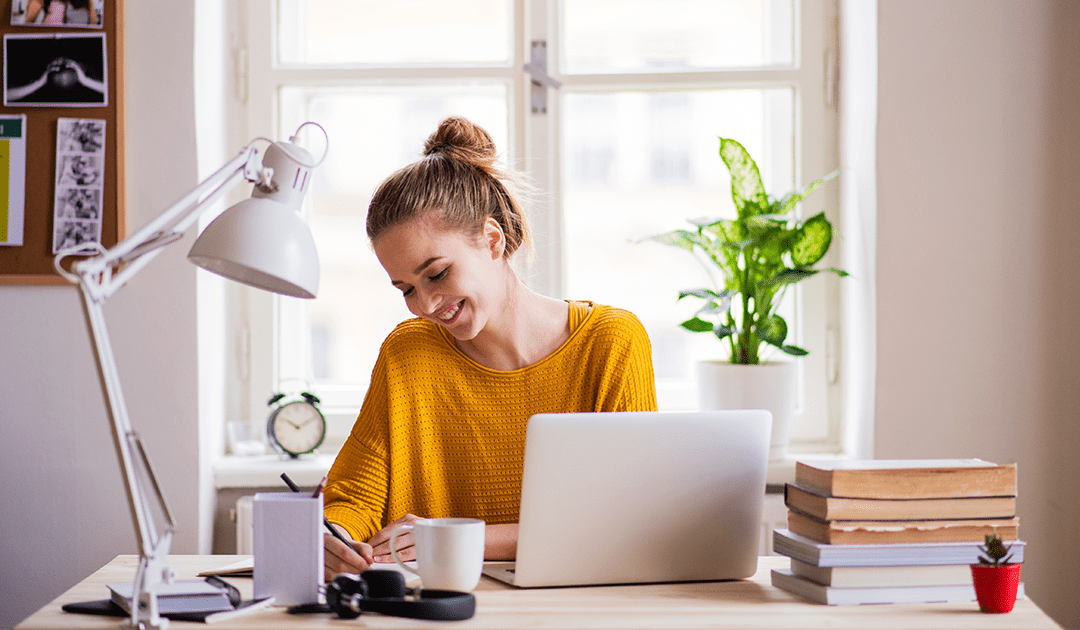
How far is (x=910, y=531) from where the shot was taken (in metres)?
1.09

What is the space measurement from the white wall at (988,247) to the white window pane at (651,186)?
459mm

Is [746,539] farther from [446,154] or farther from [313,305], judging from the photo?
[313,305]

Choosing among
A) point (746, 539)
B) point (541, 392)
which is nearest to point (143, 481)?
point (746, 539)

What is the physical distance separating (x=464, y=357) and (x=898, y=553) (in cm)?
85

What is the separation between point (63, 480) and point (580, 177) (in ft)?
5.09

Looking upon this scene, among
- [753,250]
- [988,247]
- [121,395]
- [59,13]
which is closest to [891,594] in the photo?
[121,395]

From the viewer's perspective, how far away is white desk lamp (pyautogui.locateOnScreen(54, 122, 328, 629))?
3.04ft

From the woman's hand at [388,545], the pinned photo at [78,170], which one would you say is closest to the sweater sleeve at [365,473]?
the woman's hand at [388,545]

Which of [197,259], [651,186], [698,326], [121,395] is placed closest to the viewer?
[121,395]

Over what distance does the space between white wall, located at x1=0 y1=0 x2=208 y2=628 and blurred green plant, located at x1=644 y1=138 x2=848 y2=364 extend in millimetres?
1194

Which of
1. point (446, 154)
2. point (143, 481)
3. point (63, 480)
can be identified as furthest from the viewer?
point (63, 480)

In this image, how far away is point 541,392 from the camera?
65.6 inches

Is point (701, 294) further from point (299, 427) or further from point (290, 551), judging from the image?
point (290, 551)

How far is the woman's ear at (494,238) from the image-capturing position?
5.33 ft
